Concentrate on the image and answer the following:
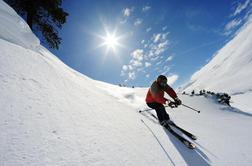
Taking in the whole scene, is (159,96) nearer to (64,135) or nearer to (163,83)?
(163,83)

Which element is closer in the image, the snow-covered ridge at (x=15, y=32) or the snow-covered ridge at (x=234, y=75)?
the snow-covered ridge at (x=15, y=32)

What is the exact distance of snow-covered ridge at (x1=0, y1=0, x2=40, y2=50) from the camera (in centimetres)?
479

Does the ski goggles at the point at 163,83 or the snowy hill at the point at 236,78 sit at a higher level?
the snowy hill at the point at 236,78

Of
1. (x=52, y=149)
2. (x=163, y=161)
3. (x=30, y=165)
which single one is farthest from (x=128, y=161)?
(x=30, y=165)

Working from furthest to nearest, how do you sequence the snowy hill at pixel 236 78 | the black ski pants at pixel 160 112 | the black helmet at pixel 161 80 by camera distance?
the snowy hill at pixel 236 78 < the black helmet at pixel 161 80 < the black ski pants at pixel 160 112

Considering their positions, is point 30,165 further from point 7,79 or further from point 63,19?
point 63,19

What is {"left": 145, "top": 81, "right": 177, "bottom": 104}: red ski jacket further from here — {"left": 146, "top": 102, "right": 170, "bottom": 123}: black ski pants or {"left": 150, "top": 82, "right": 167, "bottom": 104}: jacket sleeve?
{"left": 146, "top": 102, "right": 170, "bottom": 123}: black ski pants

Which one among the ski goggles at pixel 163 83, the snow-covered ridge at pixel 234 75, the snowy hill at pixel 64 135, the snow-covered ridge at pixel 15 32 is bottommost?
the snowy hill at pixel 64 135

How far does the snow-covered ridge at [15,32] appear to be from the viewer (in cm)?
479

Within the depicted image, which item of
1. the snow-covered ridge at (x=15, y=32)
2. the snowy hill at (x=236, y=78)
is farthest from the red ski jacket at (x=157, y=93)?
the snowy hill at (x=236, y=78)

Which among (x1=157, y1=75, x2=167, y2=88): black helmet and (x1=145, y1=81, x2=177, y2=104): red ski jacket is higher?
(x1=157, y1=75, x2=167, y2=88): black helmet

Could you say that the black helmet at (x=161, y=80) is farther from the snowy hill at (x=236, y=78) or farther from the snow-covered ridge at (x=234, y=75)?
the snow-covered ridge at (x=234, y=75)

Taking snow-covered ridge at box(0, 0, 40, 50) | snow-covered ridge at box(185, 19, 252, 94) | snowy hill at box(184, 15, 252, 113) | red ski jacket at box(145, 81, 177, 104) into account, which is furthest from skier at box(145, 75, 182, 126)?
snow-covered ridge at box(185, 19, 252, 94)

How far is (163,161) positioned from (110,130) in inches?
46.2
